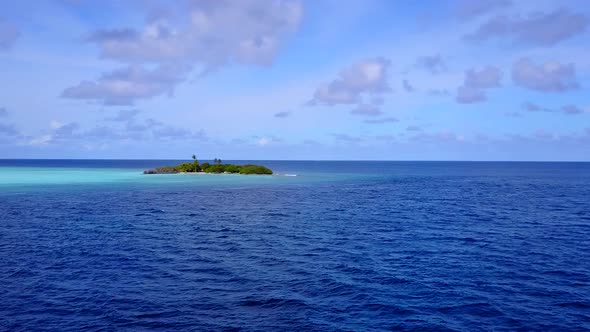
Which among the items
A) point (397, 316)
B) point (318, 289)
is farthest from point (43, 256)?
point (397, 316)

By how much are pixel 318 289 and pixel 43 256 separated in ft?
72.0

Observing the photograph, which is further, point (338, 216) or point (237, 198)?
point (237, 198)

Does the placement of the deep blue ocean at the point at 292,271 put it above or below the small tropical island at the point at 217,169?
below

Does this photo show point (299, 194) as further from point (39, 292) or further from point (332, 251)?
point (39, 292)

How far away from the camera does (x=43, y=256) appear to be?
1315 inches

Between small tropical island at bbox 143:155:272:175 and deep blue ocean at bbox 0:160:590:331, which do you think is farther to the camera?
small tropical island at bbox 143:155:272:175

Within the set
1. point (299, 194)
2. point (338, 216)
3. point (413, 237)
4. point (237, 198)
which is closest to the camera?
point (413, 237)

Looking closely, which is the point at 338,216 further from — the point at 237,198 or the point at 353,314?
the point at 353,314

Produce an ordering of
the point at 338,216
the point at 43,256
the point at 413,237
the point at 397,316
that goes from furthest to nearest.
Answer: the point at 338,216 → the point at 413,237 → the point at 43,256 → the point at 397,316

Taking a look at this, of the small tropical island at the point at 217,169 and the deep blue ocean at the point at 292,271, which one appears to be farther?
the small tropical island at the point at 217,169

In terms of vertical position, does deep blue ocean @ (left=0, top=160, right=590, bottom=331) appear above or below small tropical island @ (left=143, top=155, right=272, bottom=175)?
below

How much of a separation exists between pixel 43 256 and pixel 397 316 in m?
26.9

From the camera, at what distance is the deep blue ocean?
71.7 ft

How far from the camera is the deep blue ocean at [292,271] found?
2186 centimetres
